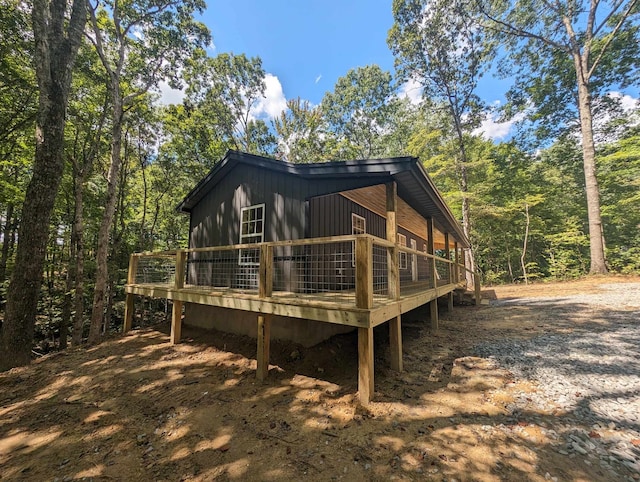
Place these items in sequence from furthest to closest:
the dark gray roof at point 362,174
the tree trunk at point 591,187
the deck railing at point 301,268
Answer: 1. the tree trunk at point 591,187
2. the dark gray roof at point 362,174
3. the deck railing at point 301,268

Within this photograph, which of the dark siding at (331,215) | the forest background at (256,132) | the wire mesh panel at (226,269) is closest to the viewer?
the dark siding at (331,215)

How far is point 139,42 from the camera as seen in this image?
1027 cm

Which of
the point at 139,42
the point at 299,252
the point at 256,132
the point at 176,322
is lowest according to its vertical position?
the point at 176,322

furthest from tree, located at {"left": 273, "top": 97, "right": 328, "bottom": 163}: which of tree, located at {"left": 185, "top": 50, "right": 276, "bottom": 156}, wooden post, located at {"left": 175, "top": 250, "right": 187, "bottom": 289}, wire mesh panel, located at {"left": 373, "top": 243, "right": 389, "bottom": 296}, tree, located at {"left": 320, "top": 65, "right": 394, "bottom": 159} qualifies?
wooden post, located at {"left": 175, "top": 250, "right": 187, "bottom": 289}

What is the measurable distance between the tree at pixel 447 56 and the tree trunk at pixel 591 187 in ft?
17.1

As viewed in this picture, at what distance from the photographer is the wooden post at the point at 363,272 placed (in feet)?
11.0

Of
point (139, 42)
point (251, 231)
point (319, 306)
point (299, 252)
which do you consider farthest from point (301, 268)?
point (139, 42)

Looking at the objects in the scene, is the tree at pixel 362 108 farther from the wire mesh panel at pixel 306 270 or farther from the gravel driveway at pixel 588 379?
the gravel driveway at pixel 588 379

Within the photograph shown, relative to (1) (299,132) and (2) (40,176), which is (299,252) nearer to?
(2) (40,176)

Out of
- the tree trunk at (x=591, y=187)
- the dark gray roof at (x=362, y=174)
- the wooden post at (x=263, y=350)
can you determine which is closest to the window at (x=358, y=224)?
the dark gray roof at (x=362, y=174)

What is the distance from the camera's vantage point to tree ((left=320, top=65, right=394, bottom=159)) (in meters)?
25.2

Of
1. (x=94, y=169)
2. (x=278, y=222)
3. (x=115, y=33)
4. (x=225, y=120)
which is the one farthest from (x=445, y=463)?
(x=225, y=120)

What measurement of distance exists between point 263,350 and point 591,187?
17.5m

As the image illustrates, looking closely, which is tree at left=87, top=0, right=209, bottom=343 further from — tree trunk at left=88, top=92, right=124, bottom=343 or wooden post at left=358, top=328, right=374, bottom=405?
wooden post at left=358, top=328, right=374, bottom=405
